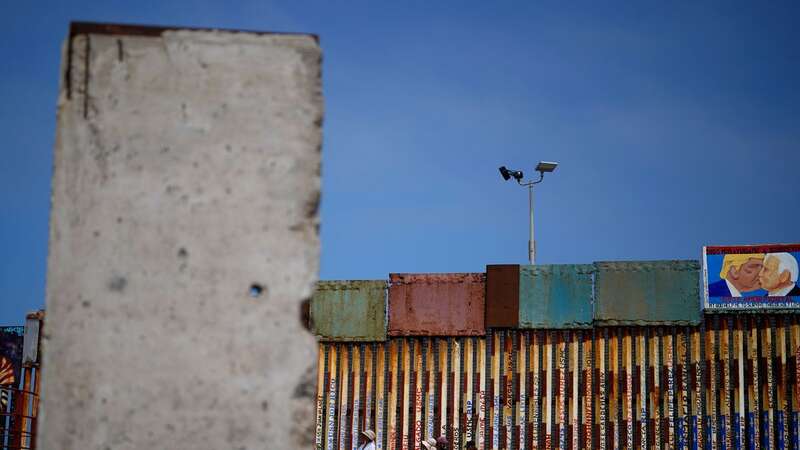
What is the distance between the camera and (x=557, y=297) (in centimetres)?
1488

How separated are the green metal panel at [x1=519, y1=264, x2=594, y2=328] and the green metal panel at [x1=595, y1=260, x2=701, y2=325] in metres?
0.19

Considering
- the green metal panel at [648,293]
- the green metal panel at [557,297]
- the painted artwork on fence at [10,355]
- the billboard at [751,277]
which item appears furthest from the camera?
the painted artwork on fence at [10,355]

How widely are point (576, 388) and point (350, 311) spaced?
12.0ft

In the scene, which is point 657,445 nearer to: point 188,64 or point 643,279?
point 643,279

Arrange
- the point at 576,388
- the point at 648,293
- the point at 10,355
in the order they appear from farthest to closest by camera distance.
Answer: the point at 10,355 < the point at 576,388 < the point at 648,293

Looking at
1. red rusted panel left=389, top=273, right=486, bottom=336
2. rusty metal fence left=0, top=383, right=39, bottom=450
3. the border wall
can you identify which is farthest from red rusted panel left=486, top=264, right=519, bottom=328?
rusty metal fence left=0, top=383, right=39, bottom=450

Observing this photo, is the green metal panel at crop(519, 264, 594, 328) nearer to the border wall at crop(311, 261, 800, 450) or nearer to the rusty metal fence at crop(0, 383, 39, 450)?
the border wall at crop(311, 261, 800, 450)

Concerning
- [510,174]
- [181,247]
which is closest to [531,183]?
[510,174]

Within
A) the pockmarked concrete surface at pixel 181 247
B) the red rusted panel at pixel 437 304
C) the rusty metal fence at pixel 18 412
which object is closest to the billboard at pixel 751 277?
the red rusted panel at pixel 437 304

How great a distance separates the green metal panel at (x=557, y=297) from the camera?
14.8 meters

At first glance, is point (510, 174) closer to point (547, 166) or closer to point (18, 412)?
point (547, 166)

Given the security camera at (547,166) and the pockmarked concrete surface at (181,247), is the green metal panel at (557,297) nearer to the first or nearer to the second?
the security camera at (547,166)

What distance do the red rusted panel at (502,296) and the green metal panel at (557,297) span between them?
103mm

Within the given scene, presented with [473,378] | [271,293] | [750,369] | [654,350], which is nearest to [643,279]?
[654,350]
